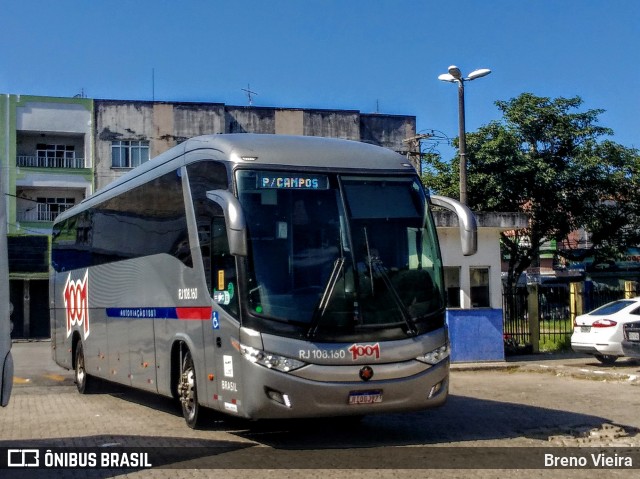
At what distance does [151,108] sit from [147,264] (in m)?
36.9

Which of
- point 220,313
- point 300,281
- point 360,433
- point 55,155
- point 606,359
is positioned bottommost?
point 606,359

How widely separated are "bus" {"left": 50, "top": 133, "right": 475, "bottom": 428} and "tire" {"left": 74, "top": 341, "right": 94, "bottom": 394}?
5.23 m

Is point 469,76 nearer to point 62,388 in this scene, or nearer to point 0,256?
point 62,388

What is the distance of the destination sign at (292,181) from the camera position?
9289 mm

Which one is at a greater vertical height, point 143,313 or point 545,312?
point 143,313

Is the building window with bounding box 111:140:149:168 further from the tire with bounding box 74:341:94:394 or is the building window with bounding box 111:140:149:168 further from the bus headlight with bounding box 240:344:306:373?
the bus headlight with bounding box 240:344:306:373

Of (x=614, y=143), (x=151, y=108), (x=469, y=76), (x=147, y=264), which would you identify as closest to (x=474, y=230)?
(x=147, y=264)

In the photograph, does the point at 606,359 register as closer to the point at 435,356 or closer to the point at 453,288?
the point at 453,288

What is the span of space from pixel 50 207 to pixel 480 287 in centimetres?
3232

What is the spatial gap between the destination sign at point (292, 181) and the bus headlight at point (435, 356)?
7.16 ft

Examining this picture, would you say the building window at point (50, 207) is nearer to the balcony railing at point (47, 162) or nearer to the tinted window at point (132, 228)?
the balcony railing at point (47, 162)

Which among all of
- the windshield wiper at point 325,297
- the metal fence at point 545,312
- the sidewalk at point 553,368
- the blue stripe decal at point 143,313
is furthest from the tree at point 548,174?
the windshield wiper at point 325,297

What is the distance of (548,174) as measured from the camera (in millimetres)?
32438

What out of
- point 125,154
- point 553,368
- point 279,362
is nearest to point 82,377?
point 279,362
